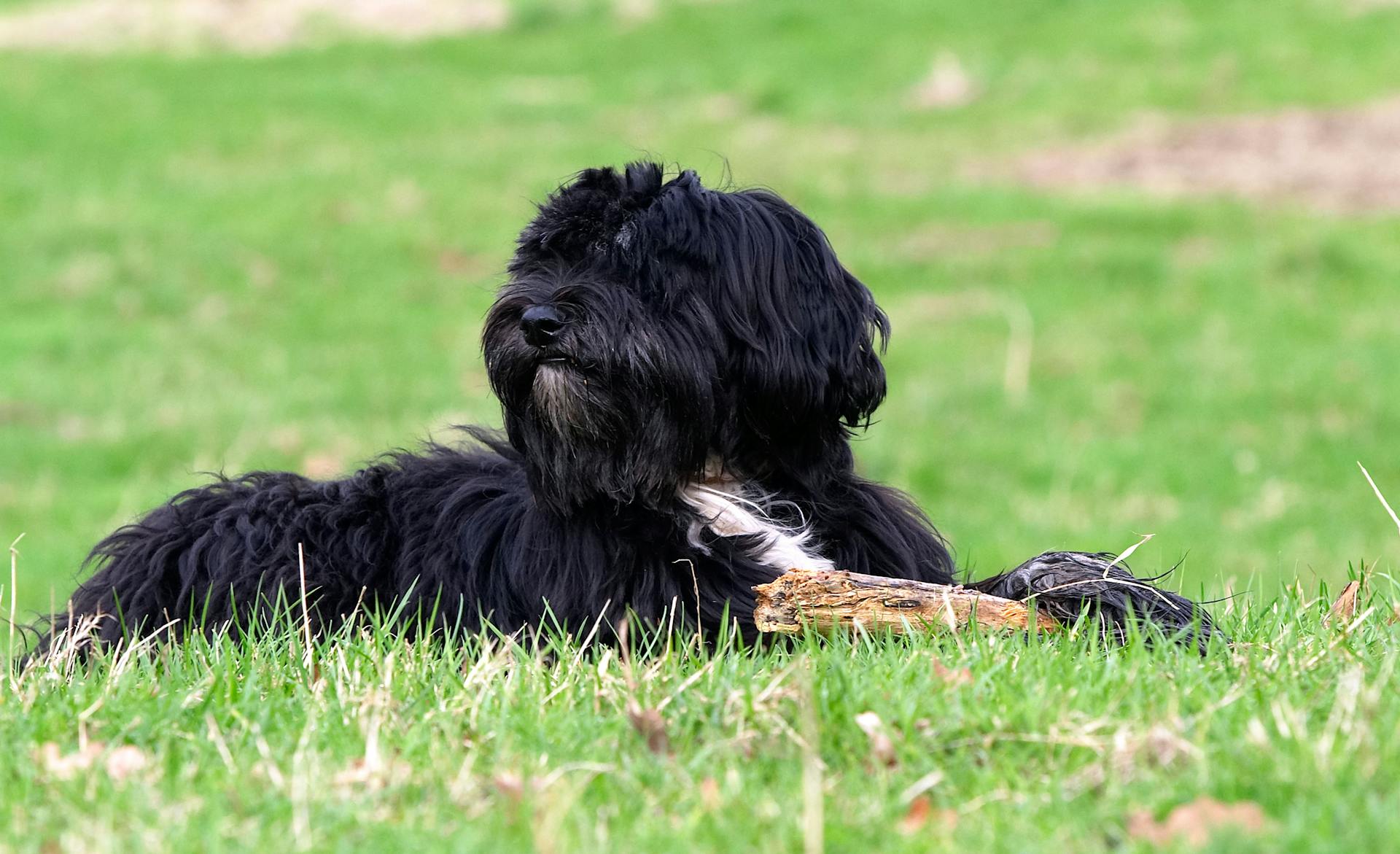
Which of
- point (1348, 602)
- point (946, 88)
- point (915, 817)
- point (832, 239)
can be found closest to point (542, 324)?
point (915, 817)

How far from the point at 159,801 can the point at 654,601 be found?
193 centimetres

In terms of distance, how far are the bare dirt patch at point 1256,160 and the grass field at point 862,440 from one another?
61 centimetres

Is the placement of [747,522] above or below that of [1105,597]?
above

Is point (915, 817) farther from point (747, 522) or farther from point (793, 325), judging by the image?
point (793, 325)

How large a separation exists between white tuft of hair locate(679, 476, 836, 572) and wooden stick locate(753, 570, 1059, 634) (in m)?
0.54

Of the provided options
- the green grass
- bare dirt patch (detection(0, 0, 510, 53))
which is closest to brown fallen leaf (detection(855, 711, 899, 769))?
the green grass

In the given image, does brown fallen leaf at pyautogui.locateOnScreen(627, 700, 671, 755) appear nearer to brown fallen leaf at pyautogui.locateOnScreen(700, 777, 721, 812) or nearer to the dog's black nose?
brown fallen leaf at pyautogui.locateOnScreen(700, 777, 721, 812)

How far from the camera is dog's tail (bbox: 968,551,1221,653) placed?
4496mm

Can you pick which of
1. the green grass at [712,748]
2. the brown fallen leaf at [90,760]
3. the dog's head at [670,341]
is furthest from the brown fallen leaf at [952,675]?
the brown fallen leaf at [90,760]

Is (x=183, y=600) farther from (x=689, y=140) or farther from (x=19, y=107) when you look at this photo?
(x=19, y=107)

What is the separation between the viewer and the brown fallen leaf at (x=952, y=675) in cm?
370

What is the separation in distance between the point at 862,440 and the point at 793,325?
3.71 metres

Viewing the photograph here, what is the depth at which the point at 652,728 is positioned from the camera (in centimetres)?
355

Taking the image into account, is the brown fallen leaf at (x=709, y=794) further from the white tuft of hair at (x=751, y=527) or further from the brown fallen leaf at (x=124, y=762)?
the white tuft of hair at (x=751, y=527)
